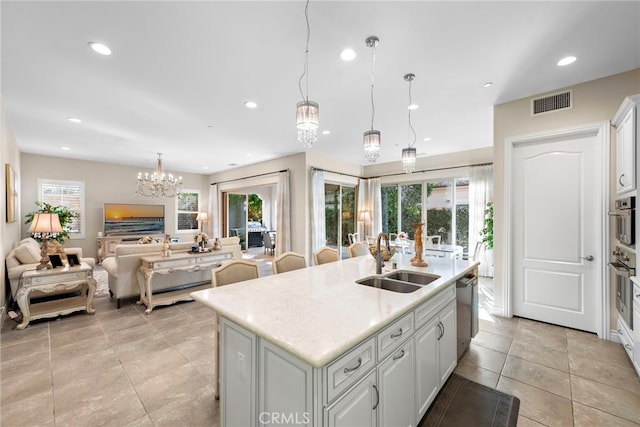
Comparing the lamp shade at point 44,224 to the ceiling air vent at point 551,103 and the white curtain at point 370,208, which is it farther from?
the ceiling air vent at point 551,103

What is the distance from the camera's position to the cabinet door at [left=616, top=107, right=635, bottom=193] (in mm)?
2275

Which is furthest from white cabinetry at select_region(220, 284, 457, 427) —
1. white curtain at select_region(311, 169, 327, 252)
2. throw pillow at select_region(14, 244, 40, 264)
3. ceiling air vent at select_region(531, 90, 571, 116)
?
throw pillow at select_region(14, 244, 40, 264)

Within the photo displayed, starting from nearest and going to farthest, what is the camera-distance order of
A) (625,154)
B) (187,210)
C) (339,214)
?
(625,154) → (339,214) → (187,210)

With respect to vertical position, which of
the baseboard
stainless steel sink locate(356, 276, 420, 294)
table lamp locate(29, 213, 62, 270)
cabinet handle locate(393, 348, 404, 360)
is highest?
table lamp locate(29, 213, 62, 270)

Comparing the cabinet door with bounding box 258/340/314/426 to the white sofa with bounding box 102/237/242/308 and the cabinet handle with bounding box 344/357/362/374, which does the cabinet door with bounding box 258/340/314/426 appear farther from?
the white sofa with bounding box 102/237/242/308

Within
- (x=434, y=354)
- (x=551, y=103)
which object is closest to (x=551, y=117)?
(x=551, y=103)

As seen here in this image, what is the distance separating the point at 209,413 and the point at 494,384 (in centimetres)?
224

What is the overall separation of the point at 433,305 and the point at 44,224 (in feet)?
15.8

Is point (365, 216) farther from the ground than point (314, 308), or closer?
farther from the ground

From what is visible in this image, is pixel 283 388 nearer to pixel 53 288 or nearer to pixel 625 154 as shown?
pixel 625 154

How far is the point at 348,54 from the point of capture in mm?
2357

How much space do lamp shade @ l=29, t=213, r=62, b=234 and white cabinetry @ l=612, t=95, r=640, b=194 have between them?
6.45 meters

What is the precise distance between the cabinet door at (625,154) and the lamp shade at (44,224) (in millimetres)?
6452

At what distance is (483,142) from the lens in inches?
207
